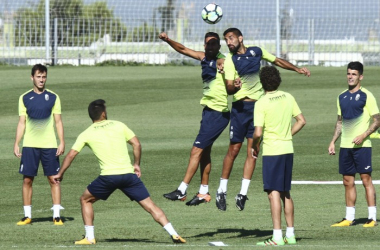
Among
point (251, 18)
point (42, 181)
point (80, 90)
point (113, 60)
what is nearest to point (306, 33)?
point (251, 18)

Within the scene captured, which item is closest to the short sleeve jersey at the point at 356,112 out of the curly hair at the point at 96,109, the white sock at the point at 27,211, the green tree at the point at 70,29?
the curly hair at the point at 96,109

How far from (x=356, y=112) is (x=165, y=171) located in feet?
22.6

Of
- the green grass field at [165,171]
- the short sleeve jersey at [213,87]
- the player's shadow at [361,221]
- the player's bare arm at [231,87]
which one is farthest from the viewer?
the short sleeve jersey at [213,87]

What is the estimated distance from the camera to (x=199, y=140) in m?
14.1

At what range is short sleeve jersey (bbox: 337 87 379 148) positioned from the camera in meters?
13.0

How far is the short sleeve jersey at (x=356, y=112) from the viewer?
12992mm

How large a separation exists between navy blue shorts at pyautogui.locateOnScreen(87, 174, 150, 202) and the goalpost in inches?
1006

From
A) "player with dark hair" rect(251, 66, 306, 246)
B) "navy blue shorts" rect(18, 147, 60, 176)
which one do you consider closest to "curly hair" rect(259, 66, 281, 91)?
"player with dark hair" rect(251, 66, 306, 246)

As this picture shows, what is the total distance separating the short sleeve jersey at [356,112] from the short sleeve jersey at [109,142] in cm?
352

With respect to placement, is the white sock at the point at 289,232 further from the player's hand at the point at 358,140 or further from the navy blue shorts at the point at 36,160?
the navy blue shorts at the point at 36,160

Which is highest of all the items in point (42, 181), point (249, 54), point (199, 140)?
point (249, 54)

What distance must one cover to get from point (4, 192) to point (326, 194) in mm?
5790

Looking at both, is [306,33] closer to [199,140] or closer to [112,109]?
[112,109]

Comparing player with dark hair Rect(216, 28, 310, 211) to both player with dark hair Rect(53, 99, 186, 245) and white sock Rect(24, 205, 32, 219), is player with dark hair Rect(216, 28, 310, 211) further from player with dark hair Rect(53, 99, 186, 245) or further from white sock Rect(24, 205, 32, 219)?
white sock Rect(24, 205, 32, 219)
